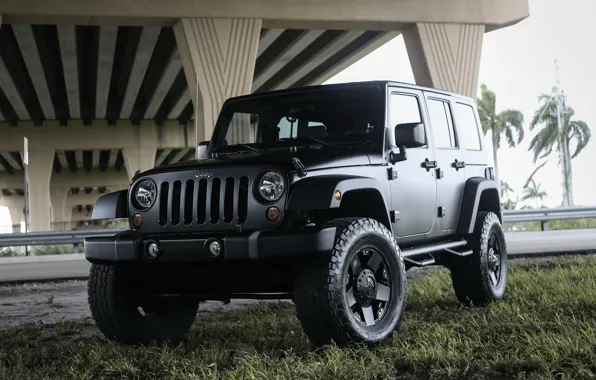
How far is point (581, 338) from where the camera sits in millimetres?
4762

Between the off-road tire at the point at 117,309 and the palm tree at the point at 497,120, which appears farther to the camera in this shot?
the palm tree at the point at 497,120

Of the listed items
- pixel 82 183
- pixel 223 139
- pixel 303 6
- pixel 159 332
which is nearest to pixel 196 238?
pixel 159 332

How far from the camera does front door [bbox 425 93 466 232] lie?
21.8ft

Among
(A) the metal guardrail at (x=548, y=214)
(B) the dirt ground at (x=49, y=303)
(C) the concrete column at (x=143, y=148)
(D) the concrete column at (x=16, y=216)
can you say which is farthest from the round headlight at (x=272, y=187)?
(D) the concrete column at (x=16, y=216)

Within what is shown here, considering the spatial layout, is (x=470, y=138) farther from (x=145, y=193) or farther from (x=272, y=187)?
(x=145, y=193)

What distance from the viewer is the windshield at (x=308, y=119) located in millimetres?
5875

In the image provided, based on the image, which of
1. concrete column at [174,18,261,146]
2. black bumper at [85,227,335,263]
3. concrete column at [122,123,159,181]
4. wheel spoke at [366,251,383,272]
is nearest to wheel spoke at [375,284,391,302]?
wheel spoke at [366,251,383,272]

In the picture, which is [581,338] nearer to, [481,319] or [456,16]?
[481,319]

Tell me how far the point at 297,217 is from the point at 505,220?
14921mm

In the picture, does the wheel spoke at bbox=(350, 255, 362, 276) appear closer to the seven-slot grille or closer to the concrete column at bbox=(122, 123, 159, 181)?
the seven-slot grille

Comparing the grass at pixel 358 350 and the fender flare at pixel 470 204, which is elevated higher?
the fender flare at pixel 470 204

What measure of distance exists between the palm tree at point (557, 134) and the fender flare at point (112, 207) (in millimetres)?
58825

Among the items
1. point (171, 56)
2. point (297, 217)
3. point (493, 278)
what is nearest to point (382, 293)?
point (297, 217)

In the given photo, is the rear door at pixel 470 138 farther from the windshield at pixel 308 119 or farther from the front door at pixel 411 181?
the windshield at pixel 308 119
